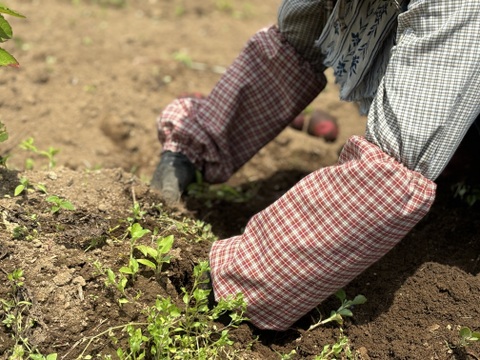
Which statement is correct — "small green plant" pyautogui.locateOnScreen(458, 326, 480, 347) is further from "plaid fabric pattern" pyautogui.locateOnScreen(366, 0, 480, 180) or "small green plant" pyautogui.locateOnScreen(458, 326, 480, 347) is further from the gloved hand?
the gloved hand

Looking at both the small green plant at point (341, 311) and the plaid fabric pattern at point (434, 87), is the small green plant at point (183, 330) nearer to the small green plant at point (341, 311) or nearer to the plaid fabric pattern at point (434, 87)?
the small green plant at point (341, 311)

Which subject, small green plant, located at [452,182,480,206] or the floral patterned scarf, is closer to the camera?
the floral patterned scarf

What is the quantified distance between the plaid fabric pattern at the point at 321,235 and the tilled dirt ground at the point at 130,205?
0.13 meters

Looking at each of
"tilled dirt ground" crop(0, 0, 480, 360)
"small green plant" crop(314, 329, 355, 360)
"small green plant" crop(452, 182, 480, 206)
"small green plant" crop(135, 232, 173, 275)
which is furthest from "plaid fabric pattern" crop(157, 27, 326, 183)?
"small green plant" crop(314, 329, 355, 360)

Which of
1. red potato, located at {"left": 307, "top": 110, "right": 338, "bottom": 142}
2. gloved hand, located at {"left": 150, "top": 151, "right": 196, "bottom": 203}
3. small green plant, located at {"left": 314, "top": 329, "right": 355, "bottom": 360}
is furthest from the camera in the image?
red potato, located at {"left": 307, "top": 110, "right": 338, "bottom": 142}

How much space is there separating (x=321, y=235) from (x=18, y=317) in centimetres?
79

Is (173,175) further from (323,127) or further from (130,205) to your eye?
(323,127)

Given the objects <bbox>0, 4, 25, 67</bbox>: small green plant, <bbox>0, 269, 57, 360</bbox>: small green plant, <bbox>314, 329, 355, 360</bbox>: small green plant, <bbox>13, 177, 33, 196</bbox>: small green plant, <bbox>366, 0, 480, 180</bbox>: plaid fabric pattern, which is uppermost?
<bbox>0, 4, 25, 67</bbox>: small green plant

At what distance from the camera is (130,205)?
214 cm

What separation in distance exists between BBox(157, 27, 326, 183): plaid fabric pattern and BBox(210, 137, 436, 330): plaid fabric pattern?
0.65 metres

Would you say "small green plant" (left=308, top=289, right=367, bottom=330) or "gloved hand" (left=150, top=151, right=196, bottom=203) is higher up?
"gloved hand" (left=150, top=151, right=196, bottom=203)

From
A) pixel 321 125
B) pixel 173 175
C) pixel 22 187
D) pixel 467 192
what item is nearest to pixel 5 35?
pixel 22 187

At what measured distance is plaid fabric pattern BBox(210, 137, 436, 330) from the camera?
1.68 m

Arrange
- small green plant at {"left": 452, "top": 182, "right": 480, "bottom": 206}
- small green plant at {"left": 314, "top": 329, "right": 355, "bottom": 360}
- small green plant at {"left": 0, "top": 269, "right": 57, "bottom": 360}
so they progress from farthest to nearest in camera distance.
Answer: small green plant at {"left": 452, "top": 182, "right": 480, "bottom": 206} → small green plant at {"left": 314, "top": 329, "right": 355, "bottom": 360} → small green plant at {"left": 0, "top": 269, "right": 57, "bottom": 360}
